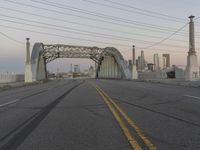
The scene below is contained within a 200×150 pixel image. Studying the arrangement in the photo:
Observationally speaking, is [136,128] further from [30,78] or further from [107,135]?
[30,78]

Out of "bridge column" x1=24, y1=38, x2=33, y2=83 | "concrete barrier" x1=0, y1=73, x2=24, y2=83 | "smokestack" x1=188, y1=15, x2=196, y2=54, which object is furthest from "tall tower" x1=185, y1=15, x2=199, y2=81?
"concrete barrier" x1=0, y1=73, x2=24, y2=83

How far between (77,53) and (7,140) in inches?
3530

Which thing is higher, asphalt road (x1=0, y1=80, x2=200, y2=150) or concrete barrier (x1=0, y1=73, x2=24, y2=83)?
concrete barrier (x1=0, y1=73, x2=24, y2=83)

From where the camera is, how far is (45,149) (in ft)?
20.5

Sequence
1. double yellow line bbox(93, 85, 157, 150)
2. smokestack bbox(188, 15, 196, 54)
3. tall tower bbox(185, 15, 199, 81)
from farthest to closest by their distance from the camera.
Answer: smokestack bbox(188, 15, 196, 54), tall tower bbox(185, 15, 199, 81), double yellow line bbox(93, 85, 157, 150)

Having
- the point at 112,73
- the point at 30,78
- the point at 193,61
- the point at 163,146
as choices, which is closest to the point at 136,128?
the point at 163,146

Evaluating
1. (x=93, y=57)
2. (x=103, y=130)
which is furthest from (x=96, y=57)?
(x=103, y=130)

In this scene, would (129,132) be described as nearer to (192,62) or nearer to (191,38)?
(192,62)

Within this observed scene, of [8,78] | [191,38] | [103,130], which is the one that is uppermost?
[191,38]

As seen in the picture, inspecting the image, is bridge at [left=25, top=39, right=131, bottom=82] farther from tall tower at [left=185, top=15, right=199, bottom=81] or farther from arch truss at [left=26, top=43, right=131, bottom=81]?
tall tower at [left=185, top=15, right=199, bottom=81]

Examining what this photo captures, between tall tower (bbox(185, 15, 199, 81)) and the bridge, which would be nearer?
tall tower (bbox(185, 15, 199, 81))

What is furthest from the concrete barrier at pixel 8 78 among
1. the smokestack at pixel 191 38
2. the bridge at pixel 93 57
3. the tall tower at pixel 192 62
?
the smokestack at pixel 191 38

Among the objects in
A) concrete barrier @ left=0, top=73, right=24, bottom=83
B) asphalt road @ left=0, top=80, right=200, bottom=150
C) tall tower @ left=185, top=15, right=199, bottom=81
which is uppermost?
tall tower @ left=185, top=15, right=199, bottom=81

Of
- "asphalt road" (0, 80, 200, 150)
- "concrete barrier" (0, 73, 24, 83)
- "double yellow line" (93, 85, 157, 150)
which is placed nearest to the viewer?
"double yellow line" (93, 85, 157, 150)
